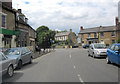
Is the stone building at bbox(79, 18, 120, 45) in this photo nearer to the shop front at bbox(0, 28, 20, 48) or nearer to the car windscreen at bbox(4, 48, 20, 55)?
the shop front at bbox(0, 28, 20, 48)

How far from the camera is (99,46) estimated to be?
16.7m

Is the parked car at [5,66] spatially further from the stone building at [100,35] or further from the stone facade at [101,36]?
the stone facade at [101,36]

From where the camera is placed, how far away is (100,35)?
52.8m

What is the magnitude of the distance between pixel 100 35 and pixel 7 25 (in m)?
41.5

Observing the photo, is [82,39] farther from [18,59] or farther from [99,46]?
[18,59]

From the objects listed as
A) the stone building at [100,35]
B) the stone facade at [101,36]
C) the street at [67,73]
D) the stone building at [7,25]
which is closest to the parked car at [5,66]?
the street at [67,73]

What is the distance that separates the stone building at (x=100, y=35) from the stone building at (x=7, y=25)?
122 feet

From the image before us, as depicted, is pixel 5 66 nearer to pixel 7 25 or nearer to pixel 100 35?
pixel 7 25

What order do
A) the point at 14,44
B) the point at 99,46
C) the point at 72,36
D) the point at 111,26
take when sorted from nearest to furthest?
the point at 99,46
the point at 14,44
the point at 111,26
the point at 72,36

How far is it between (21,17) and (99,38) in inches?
1373

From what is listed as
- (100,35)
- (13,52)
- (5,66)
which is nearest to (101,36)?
(100,35)

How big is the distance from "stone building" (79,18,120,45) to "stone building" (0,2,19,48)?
3707cm

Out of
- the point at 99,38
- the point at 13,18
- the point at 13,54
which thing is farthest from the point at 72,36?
the point at 13,54

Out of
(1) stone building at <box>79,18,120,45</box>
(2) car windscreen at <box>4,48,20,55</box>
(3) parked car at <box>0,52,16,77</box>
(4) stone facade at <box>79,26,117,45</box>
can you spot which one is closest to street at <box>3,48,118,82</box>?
(3) parked car at <box>0,52,16,77</box>
